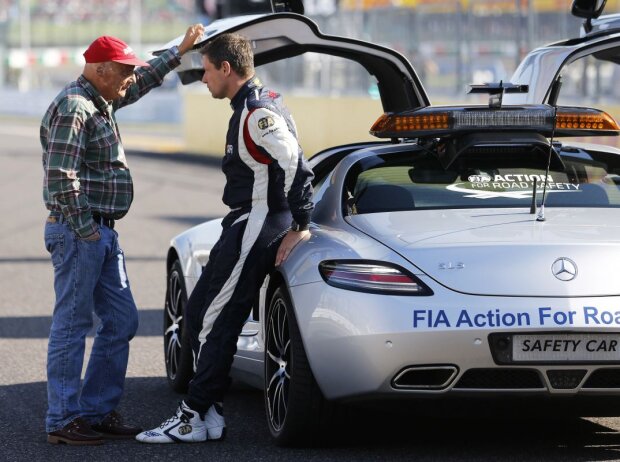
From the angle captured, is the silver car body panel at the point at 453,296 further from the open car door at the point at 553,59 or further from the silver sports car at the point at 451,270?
the open car door at the point at 553,59

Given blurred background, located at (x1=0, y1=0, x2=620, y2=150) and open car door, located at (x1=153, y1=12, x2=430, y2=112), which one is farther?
blurred background, located at (x1=0, y1=0, x2=620, y2=150)

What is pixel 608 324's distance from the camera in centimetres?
518

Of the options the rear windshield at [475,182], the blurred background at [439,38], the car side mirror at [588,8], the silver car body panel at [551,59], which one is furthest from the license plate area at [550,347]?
the blurred background at [439,38]

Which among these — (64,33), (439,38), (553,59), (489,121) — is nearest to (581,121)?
(489,121)

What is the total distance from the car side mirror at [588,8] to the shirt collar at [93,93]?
3234mm

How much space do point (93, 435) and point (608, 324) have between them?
229 centimetres

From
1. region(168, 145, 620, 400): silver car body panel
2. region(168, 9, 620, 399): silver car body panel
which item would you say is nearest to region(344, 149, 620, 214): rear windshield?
region(168, 9, 620, 399): silver car body panel

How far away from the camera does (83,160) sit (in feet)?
20.4

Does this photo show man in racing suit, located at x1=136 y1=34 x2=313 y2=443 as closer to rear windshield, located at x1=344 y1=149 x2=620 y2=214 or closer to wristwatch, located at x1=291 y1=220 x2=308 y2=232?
wristwatch, located at x1=291 y1=220 x2=308 y2=232

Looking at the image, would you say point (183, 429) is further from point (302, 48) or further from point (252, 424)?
point (302, 48)

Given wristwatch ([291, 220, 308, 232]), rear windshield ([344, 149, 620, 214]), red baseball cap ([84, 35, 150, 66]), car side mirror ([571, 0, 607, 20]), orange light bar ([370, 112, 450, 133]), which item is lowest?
wristwatch ([291, 220, 308, 232])

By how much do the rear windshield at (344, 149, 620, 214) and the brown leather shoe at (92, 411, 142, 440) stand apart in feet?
4.45

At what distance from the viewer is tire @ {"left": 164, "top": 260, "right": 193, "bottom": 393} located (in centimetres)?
726

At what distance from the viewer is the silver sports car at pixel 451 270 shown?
5219 millimetres
